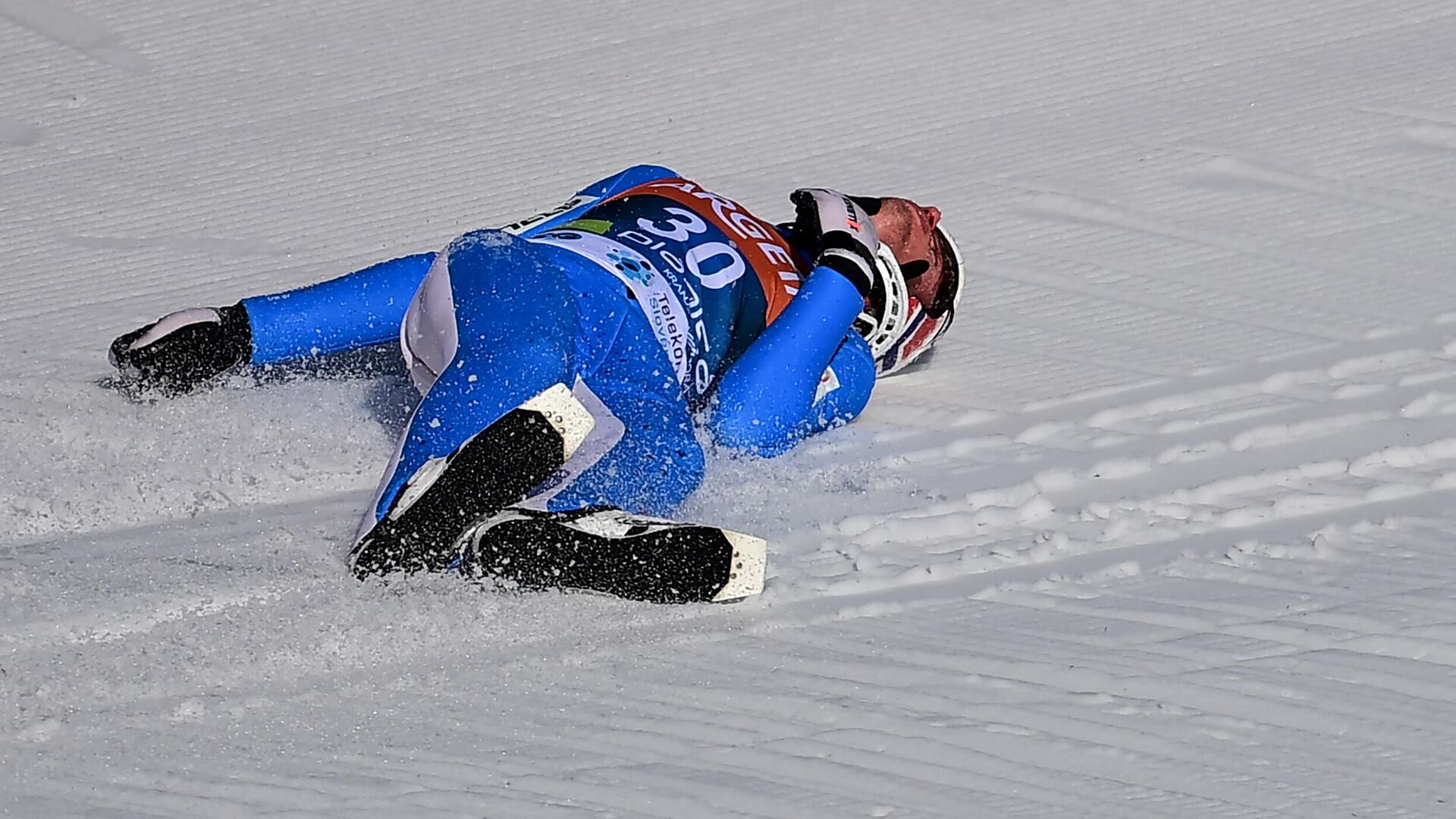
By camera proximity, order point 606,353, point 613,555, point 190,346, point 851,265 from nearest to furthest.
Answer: point 613,555 → point 606,353 → point 190,346 → point 851,265

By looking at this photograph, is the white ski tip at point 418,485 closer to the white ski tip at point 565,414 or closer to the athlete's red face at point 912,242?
the white ski tip at point 565,414

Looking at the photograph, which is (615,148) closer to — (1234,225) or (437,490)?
(1234,225)

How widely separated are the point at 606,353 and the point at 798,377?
1.29 ft

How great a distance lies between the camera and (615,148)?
14.4ft

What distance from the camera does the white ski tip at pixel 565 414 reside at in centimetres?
253

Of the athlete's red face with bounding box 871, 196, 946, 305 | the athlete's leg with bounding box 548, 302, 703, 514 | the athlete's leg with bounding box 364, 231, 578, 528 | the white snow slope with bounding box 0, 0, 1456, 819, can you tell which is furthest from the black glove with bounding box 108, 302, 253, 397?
the athlete's red face with bounding box 871, 196, 946, 305

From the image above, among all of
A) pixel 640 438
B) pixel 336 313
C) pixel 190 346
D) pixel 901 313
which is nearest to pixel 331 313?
pixel 336 313

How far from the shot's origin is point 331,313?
313 cm

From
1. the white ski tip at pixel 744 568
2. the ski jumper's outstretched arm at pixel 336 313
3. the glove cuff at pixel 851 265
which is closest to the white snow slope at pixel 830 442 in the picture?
the white ski tip at pixel 744 568

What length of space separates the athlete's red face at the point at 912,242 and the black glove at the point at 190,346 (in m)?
1.24

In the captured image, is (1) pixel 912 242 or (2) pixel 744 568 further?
(1) pixel 912 242

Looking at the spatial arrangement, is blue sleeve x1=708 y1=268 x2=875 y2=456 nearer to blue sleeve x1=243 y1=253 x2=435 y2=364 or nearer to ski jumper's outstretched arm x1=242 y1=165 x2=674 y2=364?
ski jumper's outstretched arm x1=242 y1=165 x2=674 y2=364

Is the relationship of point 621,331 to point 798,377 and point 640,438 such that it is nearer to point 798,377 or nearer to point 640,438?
point 640,438

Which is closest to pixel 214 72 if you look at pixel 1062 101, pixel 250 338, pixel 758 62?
pixel 758 62
